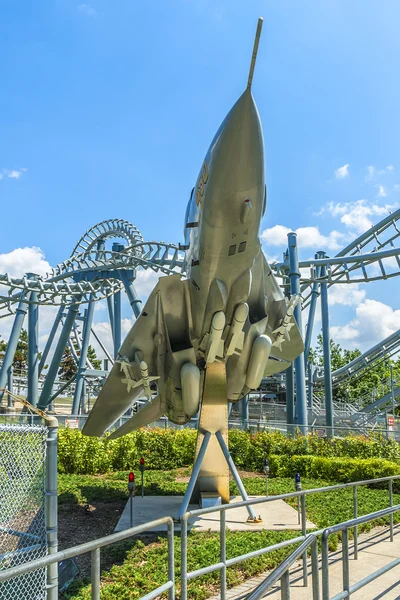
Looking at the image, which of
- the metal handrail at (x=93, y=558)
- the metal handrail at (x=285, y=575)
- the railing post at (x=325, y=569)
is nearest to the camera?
the metal handrail at (x=93, y=558)

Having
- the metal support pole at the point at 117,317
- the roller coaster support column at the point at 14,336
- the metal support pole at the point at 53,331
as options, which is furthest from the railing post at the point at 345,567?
the metal support pole at the point at 53,331

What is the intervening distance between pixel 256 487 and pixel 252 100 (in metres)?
9.70

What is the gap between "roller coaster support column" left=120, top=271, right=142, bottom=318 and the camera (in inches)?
1016

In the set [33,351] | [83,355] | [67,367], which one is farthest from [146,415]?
[67,367]

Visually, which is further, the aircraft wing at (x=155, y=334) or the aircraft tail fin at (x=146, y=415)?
the aircraft tail fin at (x=146, y=415)

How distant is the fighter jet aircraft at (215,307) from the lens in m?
6.70

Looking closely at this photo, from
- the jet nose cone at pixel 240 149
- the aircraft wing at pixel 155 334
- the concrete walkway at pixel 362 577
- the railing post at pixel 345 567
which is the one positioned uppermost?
the jet nose cone at pixel 240 149

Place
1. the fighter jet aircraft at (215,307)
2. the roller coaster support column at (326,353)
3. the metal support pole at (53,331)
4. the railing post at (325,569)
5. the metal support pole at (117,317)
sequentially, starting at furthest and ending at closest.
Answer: the metal support pole at (53,331) → the metal support pole at (117,317) → the roller coaster support column at (326,353) → the fighter jet aircraft at (215,307) → the railing post at (325,569)

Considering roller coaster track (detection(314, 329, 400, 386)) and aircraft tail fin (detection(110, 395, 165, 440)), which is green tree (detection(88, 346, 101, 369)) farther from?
aircraft tail fin (detection(110, 395, 165, 440))

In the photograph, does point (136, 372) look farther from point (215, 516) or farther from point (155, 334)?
point (215, 516)

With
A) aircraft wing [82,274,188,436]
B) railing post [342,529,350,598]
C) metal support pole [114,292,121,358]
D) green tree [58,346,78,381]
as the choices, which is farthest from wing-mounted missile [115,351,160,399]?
green tree [58,346,78,381]

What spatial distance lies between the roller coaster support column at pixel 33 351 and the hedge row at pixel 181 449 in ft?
34.1

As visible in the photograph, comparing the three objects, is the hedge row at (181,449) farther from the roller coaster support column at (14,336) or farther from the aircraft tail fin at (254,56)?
the roller coaster support column at (14,336)

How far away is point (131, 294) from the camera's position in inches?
1019
